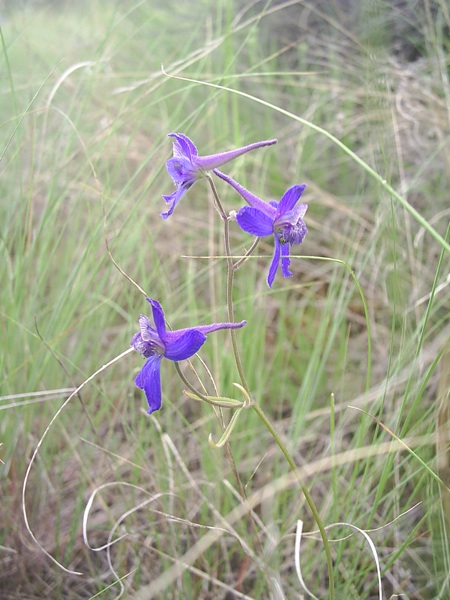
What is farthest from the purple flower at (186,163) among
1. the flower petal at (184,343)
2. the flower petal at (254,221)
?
the flower petal at (184,343)

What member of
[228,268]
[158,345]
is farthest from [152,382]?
[228,268]

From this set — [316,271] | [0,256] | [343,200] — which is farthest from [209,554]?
[343,200]

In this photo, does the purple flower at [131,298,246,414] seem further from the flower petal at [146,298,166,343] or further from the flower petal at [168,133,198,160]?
the flower petal at [168,133,198,160]

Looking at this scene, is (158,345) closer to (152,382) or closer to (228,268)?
(152,382)

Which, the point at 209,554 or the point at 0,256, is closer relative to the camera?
the point at 209,554

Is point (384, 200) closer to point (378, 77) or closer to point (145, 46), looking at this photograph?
point (378, 77)

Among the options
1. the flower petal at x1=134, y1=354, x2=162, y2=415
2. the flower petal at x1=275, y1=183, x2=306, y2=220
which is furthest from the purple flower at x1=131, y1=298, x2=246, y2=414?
the flower petal at x1=275, y1=183, x2=306, y2=220
